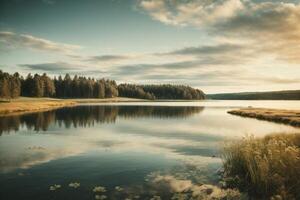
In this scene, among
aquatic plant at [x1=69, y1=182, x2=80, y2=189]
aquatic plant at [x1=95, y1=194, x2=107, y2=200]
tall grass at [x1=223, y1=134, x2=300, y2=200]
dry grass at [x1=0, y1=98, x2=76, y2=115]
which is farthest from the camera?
dry grass at [x1=0, y1=98, x2=76, y2=115]

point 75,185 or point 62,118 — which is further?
point 62,118

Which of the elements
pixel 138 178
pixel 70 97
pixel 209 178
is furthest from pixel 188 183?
pixel 70 97

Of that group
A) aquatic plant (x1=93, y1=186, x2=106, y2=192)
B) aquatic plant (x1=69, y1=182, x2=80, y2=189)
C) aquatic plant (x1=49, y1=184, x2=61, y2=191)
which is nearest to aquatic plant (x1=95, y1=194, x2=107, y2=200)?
aquatic plant (x1=93, y1=186, x2=106, y2=192)

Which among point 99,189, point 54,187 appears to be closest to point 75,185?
point 54,187

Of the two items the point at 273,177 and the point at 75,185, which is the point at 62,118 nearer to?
the point at 75,185

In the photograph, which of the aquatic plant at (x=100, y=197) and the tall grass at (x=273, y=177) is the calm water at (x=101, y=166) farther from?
the tall grass at (x=273, y=177)

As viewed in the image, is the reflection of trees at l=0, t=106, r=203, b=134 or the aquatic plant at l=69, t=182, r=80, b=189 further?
the reflection of trees at l=0, t=106, r=203, b=134

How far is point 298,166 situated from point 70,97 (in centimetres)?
19616

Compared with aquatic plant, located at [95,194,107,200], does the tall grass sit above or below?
above

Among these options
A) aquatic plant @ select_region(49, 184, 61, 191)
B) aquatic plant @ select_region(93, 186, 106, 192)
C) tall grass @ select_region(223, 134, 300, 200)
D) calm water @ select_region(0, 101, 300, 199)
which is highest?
tall grass @ select_region(223, 134, 300, 200)

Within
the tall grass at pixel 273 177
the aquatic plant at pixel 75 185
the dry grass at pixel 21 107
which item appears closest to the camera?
the tall grass at pixel 273 177

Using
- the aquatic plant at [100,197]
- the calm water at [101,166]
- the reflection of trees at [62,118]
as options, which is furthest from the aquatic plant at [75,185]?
the reflection of trees at [62,118]

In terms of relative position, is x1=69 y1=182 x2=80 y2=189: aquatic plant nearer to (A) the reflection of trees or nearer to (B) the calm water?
(B) the calm water

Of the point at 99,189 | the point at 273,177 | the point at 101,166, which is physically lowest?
the point at 101,166
